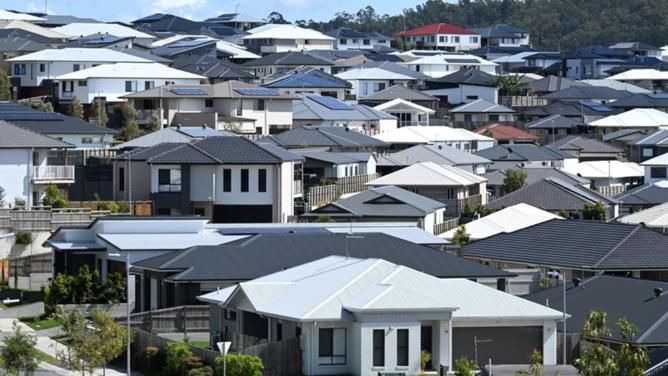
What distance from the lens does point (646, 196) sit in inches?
2896

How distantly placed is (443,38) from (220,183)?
10739 centimetres

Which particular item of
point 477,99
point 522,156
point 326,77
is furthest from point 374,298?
point 477,99

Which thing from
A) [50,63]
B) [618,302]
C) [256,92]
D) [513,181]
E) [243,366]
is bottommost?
[243,366]

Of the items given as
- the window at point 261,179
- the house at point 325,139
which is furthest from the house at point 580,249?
the house at point 325,139

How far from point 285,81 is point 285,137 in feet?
79.3

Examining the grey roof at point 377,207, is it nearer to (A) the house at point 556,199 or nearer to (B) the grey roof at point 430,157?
(A) the house at point 556,199

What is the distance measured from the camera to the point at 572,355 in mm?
38000

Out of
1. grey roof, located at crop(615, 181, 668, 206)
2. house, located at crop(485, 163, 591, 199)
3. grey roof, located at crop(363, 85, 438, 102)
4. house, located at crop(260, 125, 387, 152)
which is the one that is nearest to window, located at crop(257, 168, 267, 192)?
house, located at crop(260, 125, 387, 152)

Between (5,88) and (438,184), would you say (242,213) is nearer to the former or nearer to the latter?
(438,184)

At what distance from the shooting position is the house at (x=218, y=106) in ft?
272

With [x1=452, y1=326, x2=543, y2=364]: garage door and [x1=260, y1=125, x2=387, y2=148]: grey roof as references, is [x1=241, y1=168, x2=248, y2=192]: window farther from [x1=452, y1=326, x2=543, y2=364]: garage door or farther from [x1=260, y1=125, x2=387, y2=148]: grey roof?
[x1=452, y1=326, x2=543, y2=364]: garage door

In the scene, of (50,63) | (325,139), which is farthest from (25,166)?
(50,63)

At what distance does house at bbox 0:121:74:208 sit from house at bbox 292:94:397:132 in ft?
91.6

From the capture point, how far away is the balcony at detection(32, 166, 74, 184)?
197ft
